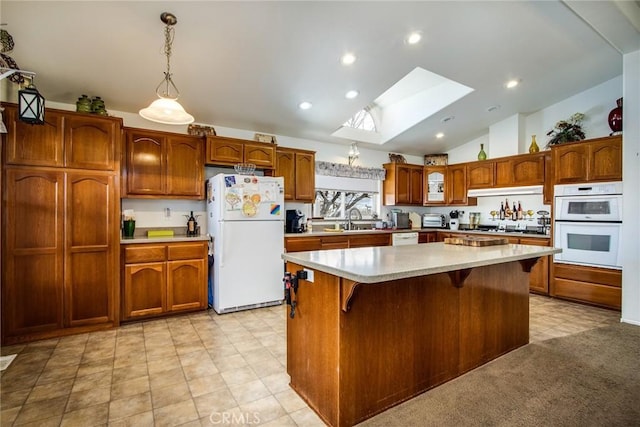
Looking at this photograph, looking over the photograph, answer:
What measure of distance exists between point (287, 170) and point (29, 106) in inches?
114

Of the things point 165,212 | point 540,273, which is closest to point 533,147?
point 540,273

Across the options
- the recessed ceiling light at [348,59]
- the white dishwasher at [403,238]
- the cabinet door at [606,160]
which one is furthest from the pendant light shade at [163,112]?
the cabinet door at [606,160]

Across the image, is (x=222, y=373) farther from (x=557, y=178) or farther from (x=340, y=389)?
(x=557, y=178)

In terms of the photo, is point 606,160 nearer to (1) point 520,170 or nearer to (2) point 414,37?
(1) point 520,170

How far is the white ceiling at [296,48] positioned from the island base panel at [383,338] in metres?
2.14

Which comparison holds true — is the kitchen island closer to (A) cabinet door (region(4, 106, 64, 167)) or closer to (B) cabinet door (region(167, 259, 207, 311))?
(B) cabinet door (region(167, 259, 207, 311))

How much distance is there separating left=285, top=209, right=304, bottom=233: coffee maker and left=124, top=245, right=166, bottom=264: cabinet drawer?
1.74 meters

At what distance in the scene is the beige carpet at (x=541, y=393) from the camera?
1767mm

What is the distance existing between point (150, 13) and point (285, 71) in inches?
52.2

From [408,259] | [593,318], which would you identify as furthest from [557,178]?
[408,259]

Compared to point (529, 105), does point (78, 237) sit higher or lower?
lower

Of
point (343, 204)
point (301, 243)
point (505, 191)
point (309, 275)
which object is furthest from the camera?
point (343, 204)

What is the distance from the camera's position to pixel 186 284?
11.7 feet

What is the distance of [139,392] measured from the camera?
80.0 inches
